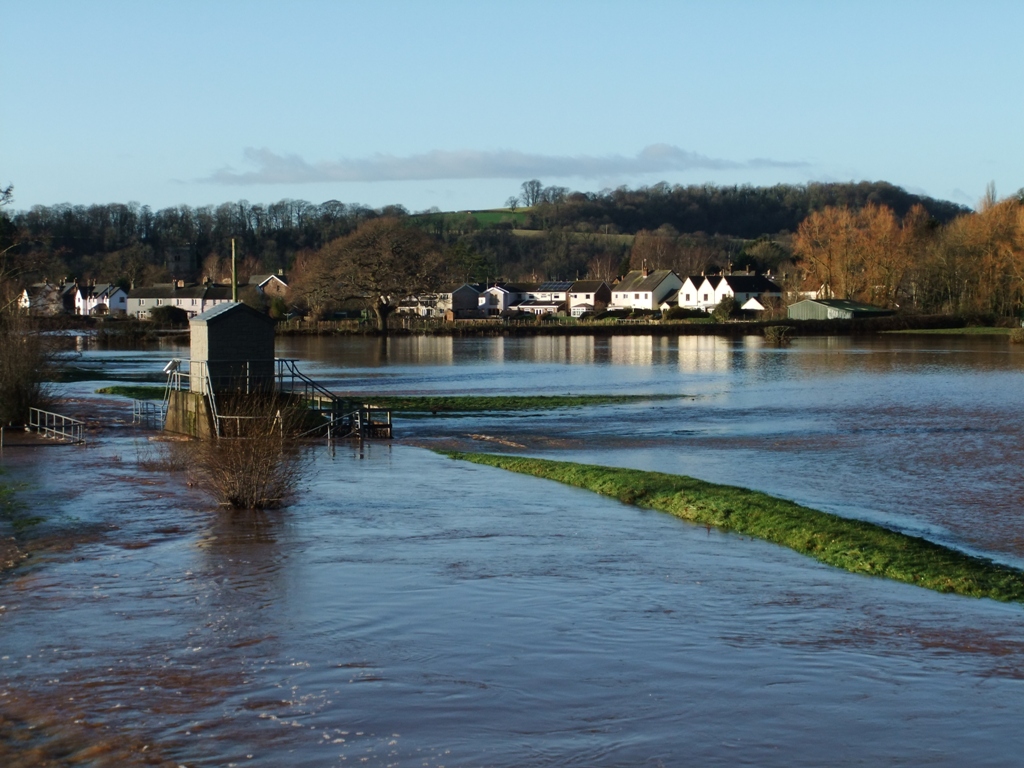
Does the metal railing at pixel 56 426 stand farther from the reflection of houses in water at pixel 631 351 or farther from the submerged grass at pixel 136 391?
the reflection of houses in water at pixel 631 351

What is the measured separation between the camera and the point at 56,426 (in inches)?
1307

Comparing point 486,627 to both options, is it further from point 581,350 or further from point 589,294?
point 589,294

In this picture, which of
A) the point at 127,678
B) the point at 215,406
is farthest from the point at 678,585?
the point at 215,406

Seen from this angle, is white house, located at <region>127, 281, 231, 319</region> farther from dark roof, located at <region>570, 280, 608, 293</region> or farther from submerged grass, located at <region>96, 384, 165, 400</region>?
submerged grass, located at <region>96, 384, 165, 400</region>

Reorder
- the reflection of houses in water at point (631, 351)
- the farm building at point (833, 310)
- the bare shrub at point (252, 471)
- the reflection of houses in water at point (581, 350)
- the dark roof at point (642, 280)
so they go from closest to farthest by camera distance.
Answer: the bare shrub at point (252, 471), the reflection of houses in water at point (631, 351), the reflection of houses in water at point (581, 350), the farm building at point (833, 310), the dark roof at point (642, 280)

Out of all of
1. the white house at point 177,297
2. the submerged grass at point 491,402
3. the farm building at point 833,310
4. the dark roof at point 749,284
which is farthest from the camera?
the white house at point 177,297

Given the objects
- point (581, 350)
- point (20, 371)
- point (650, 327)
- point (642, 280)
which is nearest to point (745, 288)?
point (642, 280)

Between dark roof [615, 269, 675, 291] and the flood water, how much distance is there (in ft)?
416

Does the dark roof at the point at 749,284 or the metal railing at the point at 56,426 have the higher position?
the dark roof at the point at 749,284

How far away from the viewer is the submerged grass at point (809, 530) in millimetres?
15570

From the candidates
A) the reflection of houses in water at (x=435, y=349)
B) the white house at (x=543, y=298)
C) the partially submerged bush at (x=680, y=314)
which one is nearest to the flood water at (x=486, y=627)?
the reflection of houses in water at (x=435, y=349)

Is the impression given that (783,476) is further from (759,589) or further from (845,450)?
(759,589)

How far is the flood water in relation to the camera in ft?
32.3

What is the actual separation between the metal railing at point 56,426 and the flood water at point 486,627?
2.53 metres
